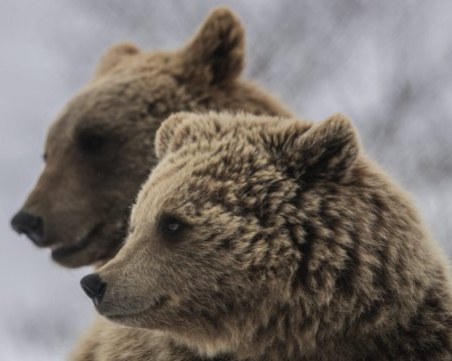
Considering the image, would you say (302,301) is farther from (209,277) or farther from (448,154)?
A: (448,154)

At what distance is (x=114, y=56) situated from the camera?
6270mm

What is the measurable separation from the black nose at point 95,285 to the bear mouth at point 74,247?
6.25ft

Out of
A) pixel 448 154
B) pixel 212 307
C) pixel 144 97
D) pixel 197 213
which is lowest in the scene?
pixel 212 307

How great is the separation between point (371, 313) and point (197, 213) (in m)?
0.78

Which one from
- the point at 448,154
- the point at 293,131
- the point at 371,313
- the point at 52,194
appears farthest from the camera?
the point at 448,154

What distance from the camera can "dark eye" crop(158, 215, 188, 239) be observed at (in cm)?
353

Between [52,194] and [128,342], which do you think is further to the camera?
[52,194]

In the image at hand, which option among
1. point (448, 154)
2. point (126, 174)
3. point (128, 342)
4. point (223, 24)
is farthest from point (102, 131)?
point (448, 154)

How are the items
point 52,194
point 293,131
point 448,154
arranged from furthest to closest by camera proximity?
1. point 448,154
2. point 52,194
3. point 293,131

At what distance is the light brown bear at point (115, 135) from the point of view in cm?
526

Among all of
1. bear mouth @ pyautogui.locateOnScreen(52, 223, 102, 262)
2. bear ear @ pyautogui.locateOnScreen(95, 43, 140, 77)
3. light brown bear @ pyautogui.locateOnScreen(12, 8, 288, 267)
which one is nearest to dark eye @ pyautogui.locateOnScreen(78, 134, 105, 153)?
light brown bear @ pyautogui.locateOnScreen(12, 8, 288, 267)

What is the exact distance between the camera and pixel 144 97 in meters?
5.47

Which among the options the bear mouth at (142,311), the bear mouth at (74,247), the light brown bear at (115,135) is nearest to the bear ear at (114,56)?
the light brown bear at (115,135)

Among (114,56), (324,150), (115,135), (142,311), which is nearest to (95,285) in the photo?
(142,311)
